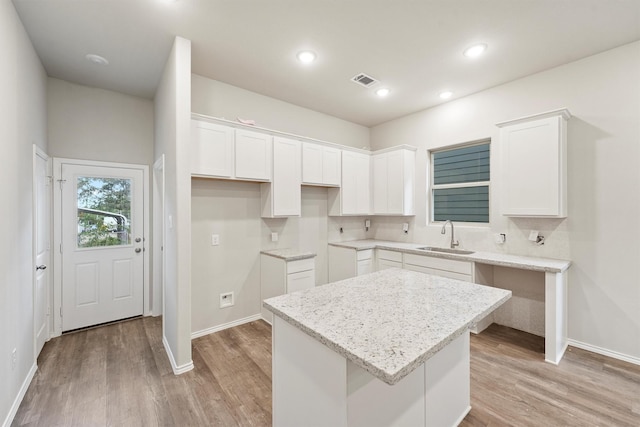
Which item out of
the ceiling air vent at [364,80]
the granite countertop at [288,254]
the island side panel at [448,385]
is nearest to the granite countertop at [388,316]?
the island side panel at [448,385]

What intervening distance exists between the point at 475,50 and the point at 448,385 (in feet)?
9.50

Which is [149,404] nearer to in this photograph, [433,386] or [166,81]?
[433,386]

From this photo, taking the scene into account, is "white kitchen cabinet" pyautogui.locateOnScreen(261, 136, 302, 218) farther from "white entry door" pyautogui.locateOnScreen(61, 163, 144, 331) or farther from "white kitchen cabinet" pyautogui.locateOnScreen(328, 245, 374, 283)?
"white entry door" pyautogui.locateOnScreen(61, 163, 144, 331)

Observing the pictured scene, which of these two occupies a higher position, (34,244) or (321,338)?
(34,244)

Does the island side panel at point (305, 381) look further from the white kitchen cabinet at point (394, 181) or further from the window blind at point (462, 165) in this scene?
the window blind at point (462, 165)

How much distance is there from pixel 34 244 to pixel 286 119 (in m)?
3.05

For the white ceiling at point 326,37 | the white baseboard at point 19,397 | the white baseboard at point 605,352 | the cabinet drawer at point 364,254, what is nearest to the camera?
the white baseboard at point 19,397

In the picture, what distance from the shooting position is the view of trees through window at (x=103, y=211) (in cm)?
334

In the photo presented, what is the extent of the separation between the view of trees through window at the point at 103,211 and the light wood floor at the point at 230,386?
1163 millimetres

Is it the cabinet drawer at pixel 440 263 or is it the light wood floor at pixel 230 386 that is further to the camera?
the cabinet drawer at pixel 440 263

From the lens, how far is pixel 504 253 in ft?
10.9

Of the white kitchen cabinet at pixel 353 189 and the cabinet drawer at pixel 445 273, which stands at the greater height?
the white kitchen cabinet at pixel 353 189

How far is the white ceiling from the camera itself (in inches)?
84.0

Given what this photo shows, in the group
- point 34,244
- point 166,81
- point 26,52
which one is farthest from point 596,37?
point 34,244
